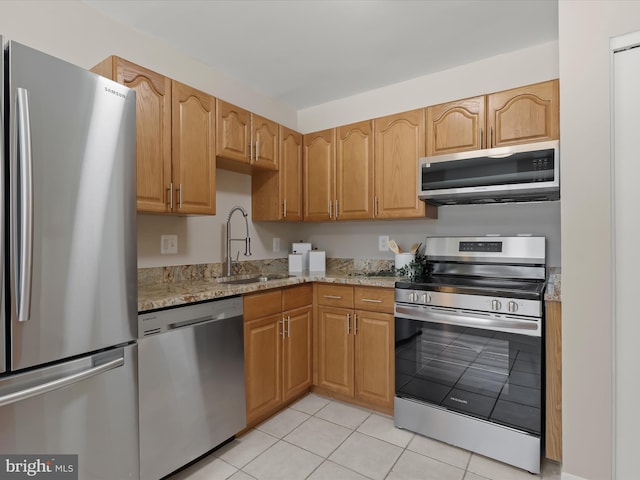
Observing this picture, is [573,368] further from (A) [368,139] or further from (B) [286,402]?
(A) [368,139]

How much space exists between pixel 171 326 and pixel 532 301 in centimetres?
184

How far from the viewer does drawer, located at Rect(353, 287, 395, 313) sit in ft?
7.54

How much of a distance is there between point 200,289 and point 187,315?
0.80 ft

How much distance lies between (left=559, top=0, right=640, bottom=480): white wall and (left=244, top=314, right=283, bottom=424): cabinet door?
1636mm

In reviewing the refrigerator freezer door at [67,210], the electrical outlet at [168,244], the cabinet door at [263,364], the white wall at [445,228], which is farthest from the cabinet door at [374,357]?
the refrigerator freezer door at [67,210]

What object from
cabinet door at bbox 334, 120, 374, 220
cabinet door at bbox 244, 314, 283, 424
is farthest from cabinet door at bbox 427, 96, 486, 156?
cabinet door at bbox 244, 314, 283, 424

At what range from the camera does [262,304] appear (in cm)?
222

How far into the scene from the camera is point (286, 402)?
8.16 feet

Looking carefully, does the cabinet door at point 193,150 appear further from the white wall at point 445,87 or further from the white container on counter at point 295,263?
the white wall at point 445,87

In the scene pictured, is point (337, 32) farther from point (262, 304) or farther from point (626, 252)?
point (626, 252)

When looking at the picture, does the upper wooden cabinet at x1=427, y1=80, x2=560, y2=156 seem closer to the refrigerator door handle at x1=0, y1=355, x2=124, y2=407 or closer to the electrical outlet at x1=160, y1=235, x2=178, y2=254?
the electrical outlet at x1=160, y1=235, x2=178, y2=254

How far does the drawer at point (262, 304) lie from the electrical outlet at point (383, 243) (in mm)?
1080

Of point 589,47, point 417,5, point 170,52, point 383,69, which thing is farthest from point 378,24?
point 170,52

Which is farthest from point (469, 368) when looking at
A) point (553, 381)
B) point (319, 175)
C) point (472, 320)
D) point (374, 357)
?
point (319, 175)
